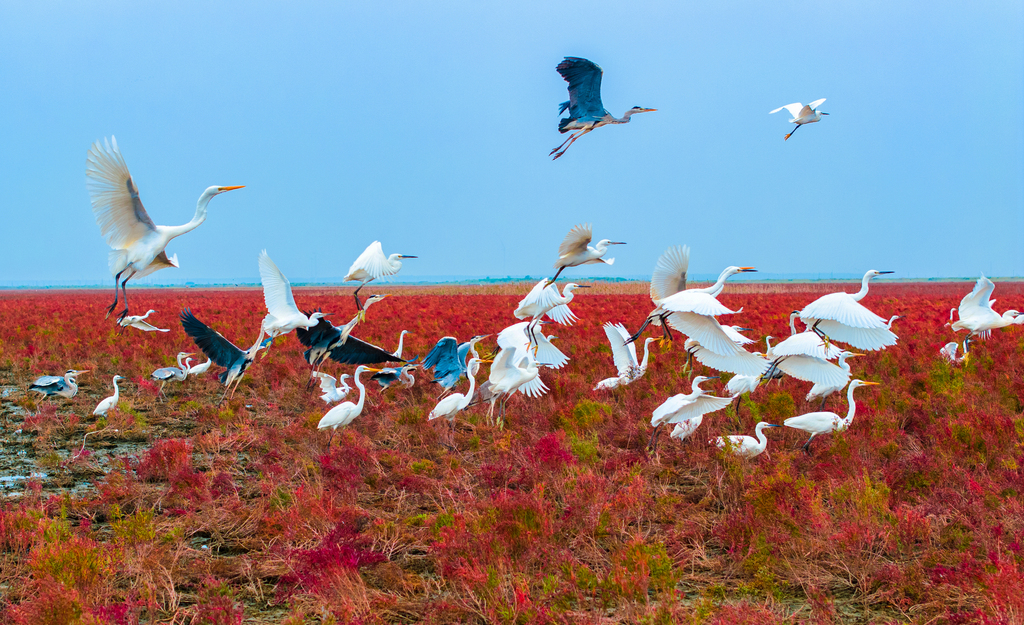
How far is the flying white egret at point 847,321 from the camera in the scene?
6.65 metres

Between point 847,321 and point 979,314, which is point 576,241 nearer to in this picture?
point 847,321

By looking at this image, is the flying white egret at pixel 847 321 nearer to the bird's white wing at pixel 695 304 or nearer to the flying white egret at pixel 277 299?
the bird's white wing at pixel 695 304

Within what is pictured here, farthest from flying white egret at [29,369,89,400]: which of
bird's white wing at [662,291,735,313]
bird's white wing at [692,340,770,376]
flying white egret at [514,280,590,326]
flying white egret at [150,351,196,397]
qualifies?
bird's white wing at [692,340,770,376]

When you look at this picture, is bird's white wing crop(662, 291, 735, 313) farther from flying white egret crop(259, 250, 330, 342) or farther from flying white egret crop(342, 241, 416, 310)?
flying white egret crop(259, 250, 330, 342)

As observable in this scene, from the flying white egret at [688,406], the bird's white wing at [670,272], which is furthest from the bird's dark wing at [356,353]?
the flying white egret at [688,406]

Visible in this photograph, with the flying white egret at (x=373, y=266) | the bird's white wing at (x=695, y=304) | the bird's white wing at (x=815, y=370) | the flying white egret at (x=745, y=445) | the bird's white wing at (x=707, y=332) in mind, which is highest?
the flying white egret at (x=373, y=266)

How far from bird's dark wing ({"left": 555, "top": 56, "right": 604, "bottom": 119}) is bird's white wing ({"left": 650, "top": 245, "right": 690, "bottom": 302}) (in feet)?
7.89

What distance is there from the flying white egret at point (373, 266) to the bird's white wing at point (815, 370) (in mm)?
4656

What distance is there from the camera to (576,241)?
8.21m

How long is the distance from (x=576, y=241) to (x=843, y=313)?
3063 mm

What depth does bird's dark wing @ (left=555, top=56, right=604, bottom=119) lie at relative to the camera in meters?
8.78

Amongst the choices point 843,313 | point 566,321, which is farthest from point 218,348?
point 843,313

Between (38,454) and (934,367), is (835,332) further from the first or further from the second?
(38,454)

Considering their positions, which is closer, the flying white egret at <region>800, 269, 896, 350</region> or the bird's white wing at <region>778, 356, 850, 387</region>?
the flying white egret at <region>800, 269, 896, 350</region>
